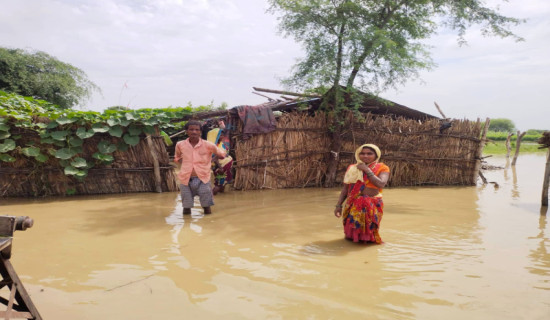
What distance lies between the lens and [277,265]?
3311mm

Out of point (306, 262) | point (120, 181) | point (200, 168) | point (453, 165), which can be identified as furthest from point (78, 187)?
point (453, 165)

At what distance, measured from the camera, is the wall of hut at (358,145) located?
821cm

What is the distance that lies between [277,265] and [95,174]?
211 inches

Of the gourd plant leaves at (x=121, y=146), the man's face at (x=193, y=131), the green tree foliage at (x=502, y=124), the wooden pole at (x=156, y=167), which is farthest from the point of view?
the green tree foliage at (x=502, y=124)

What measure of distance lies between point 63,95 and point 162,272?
21.5 metres

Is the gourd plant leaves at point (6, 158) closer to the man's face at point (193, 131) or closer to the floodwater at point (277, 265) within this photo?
the floodwater at point (277, 265)

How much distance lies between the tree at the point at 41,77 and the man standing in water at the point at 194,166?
17.1m

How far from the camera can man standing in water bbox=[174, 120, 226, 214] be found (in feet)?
17.7

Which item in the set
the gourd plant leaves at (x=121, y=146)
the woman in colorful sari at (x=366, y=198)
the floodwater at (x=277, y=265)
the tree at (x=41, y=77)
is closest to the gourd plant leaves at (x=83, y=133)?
the gourd plant leaves at (x=121, y=146)

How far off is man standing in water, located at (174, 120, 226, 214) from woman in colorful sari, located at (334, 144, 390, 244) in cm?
223

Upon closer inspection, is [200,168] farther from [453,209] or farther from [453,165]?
[453,165]

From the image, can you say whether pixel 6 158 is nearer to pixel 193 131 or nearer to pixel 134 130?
pixel 134 130

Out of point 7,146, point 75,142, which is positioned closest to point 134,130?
point 75,142

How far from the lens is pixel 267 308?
97.3 inches
